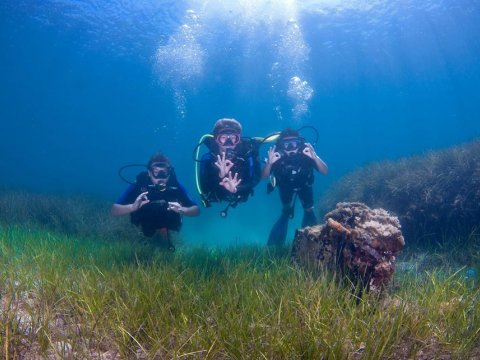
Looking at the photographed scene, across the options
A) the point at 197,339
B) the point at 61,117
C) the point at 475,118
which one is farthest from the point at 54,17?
the point at 475,118

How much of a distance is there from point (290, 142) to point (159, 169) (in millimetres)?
3422

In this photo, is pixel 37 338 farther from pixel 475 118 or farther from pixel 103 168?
pixel 475 118

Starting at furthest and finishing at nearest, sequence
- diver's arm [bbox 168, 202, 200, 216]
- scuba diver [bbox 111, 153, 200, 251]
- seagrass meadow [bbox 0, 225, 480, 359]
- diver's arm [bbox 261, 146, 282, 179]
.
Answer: diver's arm [bbox 261, 146, 282, 179]
scuba diver [bbox 111, 153, 200, 251]
diver's arm [bbox 168, 202, 200, 216]
seagrass meadow [bbox 0, 225, 480, 359]

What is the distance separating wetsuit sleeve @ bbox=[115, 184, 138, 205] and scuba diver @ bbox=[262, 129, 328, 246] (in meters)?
3.12

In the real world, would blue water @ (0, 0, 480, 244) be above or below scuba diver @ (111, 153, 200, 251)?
above

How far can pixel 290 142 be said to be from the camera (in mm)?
8133

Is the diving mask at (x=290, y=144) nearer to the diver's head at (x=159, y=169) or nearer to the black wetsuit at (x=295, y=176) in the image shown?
the black wetsuit at (x=295, y=176)

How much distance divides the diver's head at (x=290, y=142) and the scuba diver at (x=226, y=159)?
0.79 meters

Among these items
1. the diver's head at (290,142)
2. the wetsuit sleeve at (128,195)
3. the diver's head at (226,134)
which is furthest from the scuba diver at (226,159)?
the wetsuit sleeve at (128,195)

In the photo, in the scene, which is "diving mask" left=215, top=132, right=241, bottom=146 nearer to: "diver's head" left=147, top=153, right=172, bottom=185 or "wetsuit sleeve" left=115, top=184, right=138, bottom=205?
"diver's head" left=147, top=153, right=172, bottom=185

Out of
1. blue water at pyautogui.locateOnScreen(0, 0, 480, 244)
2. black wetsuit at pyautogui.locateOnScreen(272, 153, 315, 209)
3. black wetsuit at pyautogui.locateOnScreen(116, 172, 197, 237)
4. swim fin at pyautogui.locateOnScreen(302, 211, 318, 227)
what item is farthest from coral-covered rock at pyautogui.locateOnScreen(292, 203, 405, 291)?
blue water at pyautogui.locateOnScreen(0, 0, 480, 244)

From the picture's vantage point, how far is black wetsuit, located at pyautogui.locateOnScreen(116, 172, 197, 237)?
266 inches

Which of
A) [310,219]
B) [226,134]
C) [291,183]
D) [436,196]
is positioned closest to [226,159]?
[226,134]

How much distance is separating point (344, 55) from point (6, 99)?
188ft
